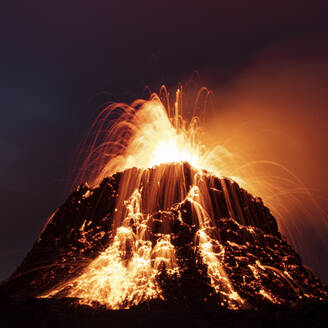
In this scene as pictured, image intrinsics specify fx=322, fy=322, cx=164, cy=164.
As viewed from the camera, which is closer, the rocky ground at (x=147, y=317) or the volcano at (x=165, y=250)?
the rocky ground at (x=147, y=317)

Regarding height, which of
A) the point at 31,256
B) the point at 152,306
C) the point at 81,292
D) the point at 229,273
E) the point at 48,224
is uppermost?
the point at 48,224

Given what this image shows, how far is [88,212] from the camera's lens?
6819 cm

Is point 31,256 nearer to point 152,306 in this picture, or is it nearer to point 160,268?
point 160,268

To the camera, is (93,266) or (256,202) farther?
(256,202)

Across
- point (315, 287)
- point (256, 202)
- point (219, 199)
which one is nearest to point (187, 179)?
point (219, 199)

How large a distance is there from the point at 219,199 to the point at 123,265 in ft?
84.4

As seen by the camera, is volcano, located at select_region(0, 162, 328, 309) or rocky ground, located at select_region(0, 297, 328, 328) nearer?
rocky ground, located at select_region(0, 297, 328, 328)

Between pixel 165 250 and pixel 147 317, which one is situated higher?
pixel 165 250

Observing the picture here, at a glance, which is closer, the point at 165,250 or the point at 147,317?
the point at 147,317

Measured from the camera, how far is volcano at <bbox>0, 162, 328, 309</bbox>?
151 ft

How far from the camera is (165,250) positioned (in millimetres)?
55094

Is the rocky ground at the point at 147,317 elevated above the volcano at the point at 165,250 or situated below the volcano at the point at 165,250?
below

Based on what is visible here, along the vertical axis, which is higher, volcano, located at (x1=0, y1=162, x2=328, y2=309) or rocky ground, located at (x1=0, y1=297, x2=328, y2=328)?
volcano, located at (x1=0, y1=162, x2=328, y2=309)

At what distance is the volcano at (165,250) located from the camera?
46062 millimetres
